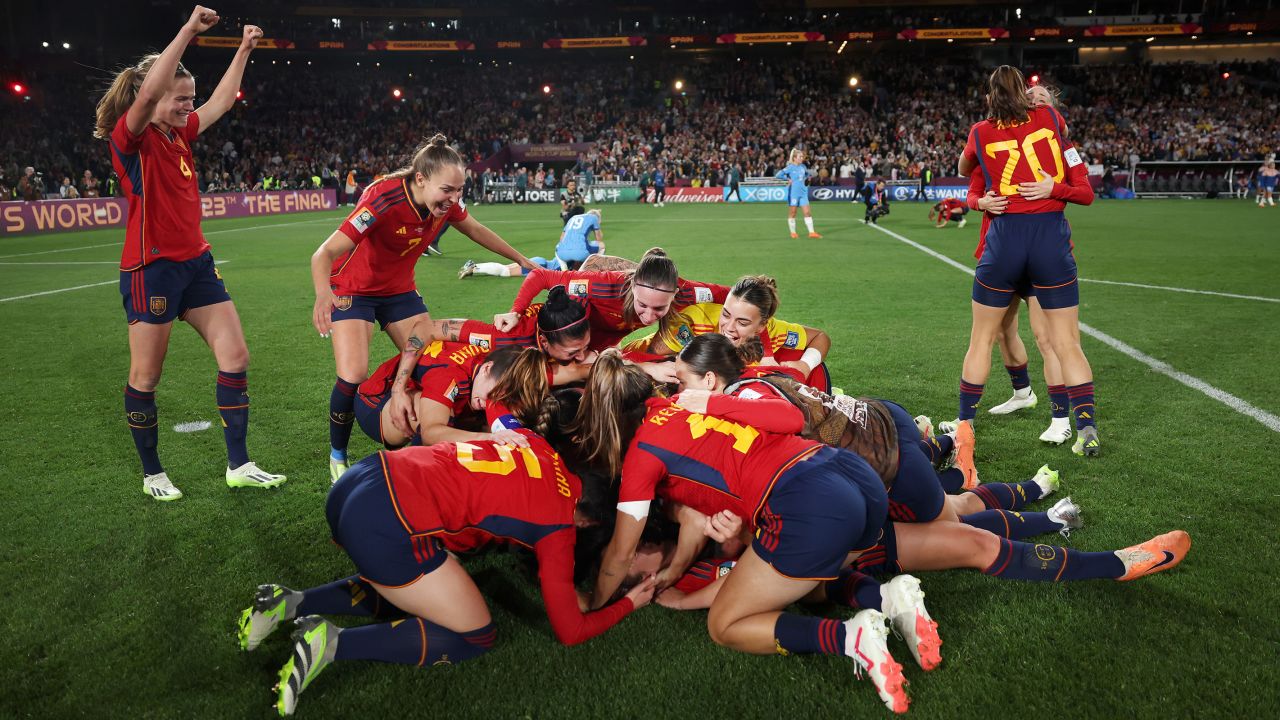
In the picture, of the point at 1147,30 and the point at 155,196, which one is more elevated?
the point at 1147,30

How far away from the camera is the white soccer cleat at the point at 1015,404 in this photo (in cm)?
569

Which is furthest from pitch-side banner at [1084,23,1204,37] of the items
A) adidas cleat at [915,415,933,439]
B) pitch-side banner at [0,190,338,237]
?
adidas cleat at [915,415,933,439]

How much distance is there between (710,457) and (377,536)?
1.25 m

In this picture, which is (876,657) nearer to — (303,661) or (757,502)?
(757,502)

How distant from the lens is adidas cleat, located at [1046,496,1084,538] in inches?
146

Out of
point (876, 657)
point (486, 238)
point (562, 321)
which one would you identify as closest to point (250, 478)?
point (486, 238)

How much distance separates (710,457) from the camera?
296 centimetres

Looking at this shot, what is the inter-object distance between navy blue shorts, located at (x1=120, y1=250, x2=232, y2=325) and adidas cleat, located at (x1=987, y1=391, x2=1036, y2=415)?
5.31m

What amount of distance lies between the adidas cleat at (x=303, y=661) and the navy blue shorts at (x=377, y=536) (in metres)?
0.24

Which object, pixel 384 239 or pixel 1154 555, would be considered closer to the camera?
pixel 1154 555

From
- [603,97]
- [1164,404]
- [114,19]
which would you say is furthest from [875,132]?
[114,19]

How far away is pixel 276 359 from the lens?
7562mm

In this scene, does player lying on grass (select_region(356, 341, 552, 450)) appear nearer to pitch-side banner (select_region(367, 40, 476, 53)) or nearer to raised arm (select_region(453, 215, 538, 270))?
raised arm (select_region(453, 215, 538, 270))

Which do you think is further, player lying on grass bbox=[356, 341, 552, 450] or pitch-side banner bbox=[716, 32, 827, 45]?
pitch-side banner bbox=[716, 32, 827, 45]
